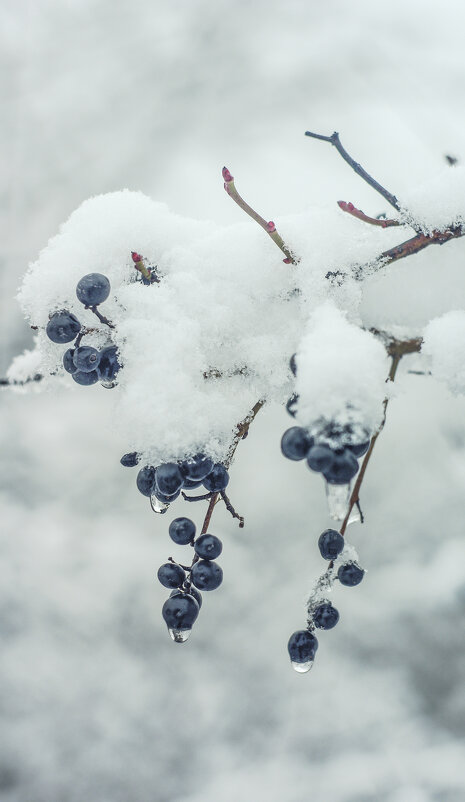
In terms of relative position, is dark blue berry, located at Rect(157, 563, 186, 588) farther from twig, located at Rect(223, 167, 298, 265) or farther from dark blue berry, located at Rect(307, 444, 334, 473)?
twig, located at Rect(223, 167, 298, 265)

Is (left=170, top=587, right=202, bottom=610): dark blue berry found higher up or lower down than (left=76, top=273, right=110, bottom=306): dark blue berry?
lower down

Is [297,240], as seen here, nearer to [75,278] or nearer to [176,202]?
[75,278]

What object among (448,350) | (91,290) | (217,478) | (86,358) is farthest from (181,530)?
(448,350)

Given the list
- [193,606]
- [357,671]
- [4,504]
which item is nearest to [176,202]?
[193,606]

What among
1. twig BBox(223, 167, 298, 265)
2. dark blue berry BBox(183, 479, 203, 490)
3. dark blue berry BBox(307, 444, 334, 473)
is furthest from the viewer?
dark blue berry BBox(183, 479, 203, 490)

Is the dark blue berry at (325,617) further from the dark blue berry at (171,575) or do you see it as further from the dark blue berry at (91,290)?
the dark blue berry at (91,290)

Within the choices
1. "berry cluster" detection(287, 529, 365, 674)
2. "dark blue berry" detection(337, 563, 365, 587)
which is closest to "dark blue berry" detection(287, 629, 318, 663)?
"berry cluster" detection(287, 529, 365, 674)

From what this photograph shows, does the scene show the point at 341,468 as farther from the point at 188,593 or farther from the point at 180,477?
the point at 188,593
